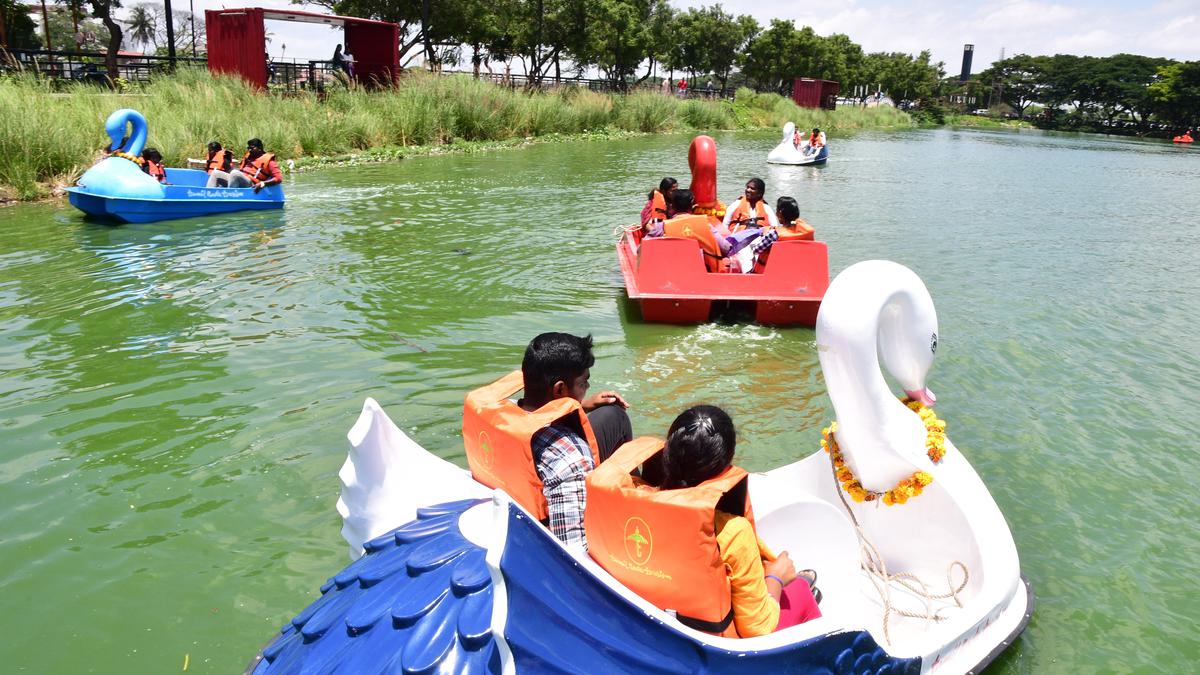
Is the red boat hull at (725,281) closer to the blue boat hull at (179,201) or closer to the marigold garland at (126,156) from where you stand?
the blue boat hull at (179,201)

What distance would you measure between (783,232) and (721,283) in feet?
2.30

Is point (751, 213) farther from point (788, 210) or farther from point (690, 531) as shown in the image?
point (690, 531)

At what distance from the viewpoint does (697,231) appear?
7266mm

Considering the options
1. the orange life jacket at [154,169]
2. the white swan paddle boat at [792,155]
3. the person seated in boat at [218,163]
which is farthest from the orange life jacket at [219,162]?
the white swan paddle boat at [792,155]

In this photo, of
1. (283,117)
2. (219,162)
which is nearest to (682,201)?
(219,162)

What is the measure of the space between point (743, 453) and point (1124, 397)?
10.8 feet

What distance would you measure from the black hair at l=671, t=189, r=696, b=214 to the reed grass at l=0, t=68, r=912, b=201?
34.2ft

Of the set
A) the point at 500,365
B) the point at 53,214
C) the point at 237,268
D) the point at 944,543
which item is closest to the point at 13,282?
the point at 237,268

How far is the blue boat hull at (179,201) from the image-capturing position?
1096 centimetres

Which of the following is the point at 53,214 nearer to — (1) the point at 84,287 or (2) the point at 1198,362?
(1) the point at 84,287

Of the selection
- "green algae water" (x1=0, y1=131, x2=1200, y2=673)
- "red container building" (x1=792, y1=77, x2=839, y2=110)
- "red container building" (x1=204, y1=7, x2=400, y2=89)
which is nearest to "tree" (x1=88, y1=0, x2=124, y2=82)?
"red container building" (x1=204, y1=7, x2=400, y2=89)

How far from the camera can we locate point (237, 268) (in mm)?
9172

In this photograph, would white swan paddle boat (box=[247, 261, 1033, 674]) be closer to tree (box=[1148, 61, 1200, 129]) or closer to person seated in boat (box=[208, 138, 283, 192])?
person seated in boat (box=[208, 138, 283, 192])

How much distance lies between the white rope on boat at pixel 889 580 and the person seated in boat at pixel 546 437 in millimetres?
1275
